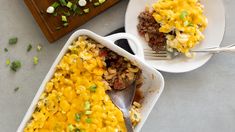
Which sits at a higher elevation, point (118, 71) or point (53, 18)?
point (53, 18)

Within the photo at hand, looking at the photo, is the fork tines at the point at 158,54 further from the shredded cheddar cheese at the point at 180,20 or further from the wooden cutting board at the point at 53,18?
the wooden cutting board at the point at 53,18

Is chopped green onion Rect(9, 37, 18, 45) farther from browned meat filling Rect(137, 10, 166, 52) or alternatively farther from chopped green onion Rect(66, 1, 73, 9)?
browned meat filling Rect(137, 10, 166, 52)

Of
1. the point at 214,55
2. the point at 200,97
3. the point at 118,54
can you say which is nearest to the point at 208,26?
the point at 214,55

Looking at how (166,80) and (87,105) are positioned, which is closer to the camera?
(87,105)

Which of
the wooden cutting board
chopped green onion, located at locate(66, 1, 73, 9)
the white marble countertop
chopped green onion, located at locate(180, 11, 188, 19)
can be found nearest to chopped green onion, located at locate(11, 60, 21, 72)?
the white marble countertop

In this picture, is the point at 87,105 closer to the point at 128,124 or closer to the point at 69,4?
the point at 128,124

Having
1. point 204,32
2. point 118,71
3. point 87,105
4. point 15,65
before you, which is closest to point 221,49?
point 204,32
